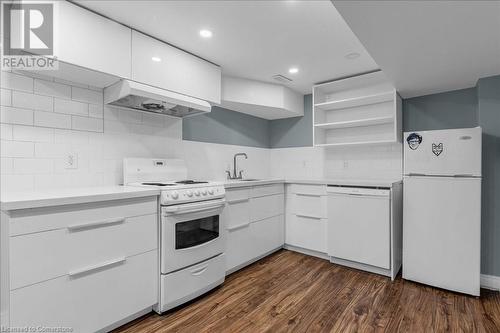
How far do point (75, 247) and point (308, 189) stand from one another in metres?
2.52

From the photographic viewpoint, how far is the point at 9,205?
4.11 feet

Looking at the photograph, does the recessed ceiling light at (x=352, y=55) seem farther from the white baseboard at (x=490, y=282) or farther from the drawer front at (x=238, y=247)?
the white baseboard at (x=490, y=282)

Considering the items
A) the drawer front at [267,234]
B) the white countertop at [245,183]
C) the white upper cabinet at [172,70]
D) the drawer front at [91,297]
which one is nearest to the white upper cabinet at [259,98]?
the white upper cabinet at [172,70]

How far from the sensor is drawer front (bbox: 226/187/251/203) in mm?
2584

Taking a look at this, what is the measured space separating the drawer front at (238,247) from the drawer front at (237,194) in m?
0.32

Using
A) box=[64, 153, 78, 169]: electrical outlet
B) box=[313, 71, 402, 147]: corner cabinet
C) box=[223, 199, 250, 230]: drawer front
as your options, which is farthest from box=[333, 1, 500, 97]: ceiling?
box=[64, 153, 78, 169]: electrical outlet

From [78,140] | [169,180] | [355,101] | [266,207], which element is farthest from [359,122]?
[78,140]

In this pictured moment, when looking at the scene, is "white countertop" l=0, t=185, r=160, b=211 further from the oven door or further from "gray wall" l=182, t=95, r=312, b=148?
"gray wall" l=182, t=95, r=312, b=148

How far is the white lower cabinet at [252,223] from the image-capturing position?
2617mm

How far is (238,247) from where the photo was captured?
8.85 ft

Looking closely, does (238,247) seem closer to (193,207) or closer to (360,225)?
(193,207)

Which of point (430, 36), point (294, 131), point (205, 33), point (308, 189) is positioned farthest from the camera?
point (294, 131)

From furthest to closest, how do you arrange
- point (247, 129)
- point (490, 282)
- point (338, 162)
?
point (247, 129)
point (338, 162)
point (490, 282)

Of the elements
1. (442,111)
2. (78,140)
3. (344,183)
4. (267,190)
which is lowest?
(267,190)
